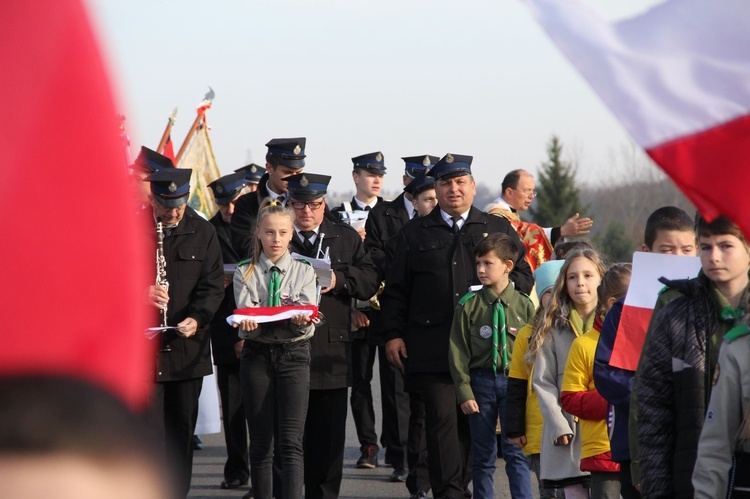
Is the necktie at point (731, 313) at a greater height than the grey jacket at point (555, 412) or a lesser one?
greater

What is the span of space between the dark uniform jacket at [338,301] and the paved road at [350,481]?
1.30 metres

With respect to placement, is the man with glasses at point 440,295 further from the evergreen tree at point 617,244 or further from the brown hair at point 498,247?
the evergreen tree at point 617,244

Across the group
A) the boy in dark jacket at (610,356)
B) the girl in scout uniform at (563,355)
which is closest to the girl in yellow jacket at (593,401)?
the girl in scout uniform at (563,355)

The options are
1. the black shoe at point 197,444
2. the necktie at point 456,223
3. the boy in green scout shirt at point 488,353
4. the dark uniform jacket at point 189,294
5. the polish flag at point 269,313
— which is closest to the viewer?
the polish flag at point 269,313

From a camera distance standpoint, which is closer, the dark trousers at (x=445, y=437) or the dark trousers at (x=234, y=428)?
the dark trousers at (x=445, y=437)

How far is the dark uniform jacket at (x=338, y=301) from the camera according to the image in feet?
28.6

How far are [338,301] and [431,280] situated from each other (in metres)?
0.72

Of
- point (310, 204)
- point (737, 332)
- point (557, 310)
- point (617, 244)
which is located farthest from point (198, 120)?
point (617, 244)

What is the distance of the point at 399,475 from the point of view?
33.9ft

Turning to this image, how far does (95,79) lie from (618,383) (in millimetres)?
4630

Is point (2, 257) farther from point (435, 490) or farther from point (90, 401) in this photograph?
point (435, 490)

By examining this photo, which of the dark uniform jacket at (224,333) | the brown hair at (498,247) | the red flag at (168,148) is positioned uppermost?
the red flag at (168,148)

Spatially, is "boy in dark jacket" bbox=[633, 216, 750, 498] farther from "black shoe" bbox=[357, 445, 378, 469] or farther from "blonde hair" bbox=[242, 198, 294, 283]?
"black shoe" bbox=[357, 445, 378, 469]

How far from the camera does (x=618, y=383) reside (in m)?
5.52
